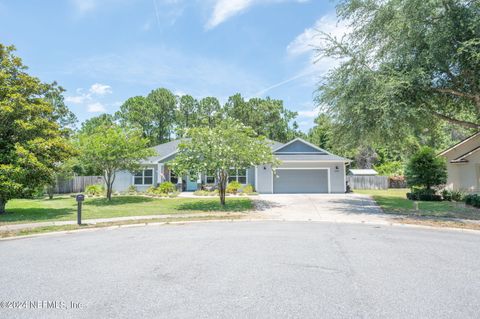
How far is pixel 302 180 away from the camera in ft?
87.0

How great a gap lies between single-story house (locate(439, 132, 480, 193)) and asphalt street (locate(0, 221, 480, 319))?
51.2ft

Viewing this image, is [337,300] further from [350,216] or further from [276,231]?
[350,216]

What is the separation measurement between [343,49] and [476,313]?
1398 centimetres

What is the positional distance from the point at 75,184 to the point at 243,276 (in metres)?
29.9

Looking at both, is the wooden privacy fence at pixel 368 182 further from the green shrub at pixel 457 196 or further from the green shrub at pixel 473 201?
the green shrub at pixel 473 201

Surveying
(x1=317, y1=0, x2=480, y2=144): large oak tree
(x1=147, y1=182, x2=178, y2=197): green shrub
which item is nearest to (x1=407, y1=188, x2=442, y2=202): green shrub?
(x1=317, y1=0, x2=480, y2=144): large oak tree

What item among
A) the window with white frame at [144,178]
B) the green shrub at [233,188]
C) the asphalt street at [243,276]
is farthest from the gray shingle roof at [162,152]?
the asphalt street at [243,276]

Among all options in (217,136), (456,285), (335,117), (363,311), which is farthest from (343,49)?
(363,311)

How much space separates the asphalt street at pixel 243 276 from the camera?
404 centimetres

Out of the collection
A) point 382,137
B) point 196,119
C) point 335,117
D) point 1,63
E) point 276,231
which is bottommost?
point 276,231

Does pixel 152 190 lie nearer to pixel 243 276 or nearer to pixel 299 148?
pixel 299 148

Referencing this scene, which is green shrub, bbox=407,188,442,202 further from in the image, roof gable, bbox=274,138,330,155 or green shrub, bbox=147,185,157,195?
green shrub, bbox=147,185,157,195

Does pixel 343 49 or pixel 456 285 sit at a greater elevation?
pixel 343 49

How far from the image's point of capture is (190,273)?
5.57 m
